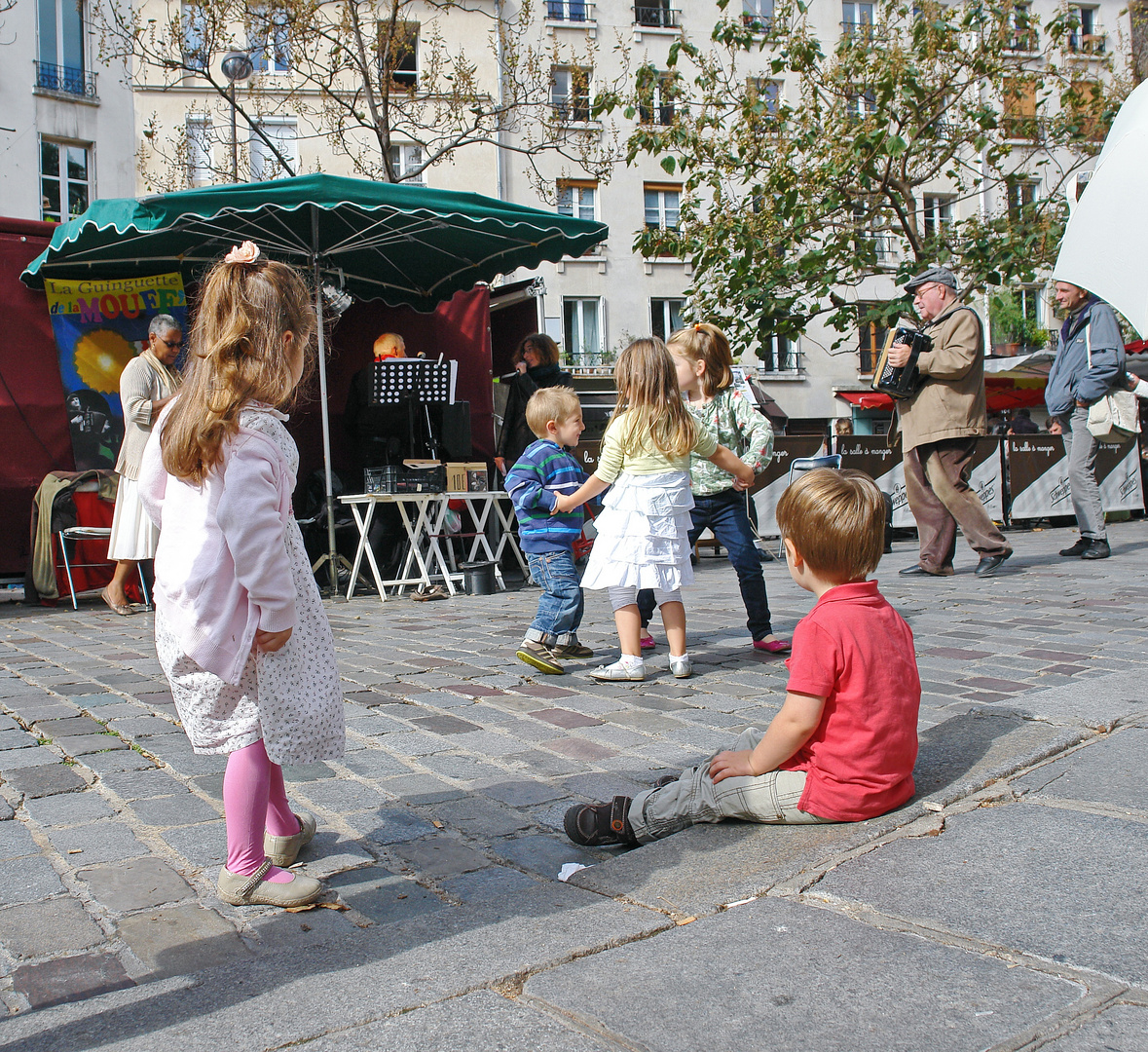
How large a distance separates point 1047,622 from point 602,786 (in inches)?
149

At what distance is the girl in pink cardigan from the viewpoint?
236cm

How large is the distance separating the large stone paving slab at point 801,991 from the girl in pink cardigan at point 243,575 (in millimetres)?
886

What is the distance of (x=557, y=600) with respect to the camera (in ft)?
17.4

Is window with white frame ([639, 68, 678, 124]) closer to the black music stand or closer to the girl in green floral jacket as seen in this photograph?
the black music stand

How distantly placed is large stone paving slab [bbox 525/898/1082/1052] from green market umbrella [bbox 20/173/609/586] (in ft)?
22.5

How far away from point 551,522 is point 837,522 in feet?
9.58

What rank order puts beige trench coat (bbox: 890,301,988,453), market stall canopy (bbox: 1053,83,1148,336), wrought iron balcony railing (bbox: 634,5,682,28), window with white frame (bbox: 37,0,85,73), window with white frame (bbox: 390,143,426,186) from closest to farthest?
1. market stall canopy (bbox: 1053,83,1148,336)
2. beige trench coat (bbox: 890,301,988,453)
3. window with white frame (bbox: 37,0,85,73)
4. window with white frame (bbox: 390,143,426,186)
5. wrought iron balcony railing (bbox: 634,5,682,28)

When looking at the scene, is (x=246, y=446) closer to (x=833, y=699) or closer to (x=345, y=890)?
(x=345, y=890)

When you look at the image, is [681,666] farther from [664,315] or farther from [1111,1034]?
[664,315]

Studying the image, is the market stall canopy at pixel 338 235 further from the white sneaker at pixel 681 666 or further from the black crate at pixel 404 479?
the white sneaker at pixel 681 666

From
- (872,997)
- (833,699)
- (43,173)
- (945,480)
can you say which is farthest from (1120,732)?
(43,173)

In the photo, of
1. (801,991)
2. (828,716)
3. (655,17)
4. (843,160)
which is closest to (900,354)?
(828,716)

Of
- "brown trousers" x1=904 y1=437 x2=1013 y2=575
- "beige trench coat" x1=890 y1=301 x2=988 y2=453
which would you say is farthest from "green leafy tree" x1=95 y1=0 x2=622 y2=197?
"brown trousers" x1=904 y1=437 x2=1013 y2=575

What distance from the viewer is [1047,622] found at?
236 inches
